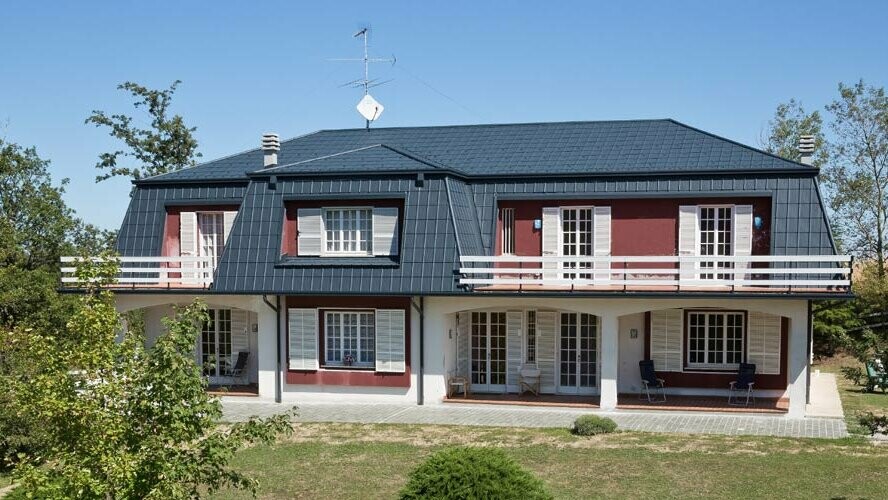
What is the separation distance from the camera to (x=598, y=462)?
16.3 metres

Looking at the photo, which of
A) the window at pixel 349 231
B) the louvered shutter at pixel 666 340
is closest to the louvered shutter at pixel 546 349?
the louvered shutter at pixel 666 340

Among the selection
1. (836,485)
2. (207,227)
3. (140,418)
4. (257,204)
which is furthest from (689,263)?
(140,418)

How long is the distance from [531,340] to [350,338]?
182 inches

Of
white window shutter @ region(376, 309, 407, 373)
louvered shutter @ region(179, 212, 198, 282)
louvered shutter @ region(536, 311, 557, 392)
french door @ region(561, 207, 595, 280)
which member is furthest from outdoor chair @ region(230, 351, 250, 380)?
french door @ region(561, 207, 595, 280)

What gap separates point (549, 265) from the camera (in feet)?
78.3

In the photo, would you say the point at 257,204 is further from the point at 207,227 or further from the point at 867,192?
the point at 867,192

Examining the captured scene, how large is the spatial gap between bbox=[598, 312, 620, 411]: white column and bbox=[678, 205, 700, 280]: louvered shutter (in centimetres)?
247

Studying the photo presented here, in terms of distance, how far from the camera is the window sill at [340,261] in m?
22.6

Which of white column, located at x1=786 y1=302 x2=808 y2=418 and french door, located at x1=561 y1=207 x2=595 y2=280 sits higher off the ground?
french door, located at x1=561 y1=207 x2=595 y2=280

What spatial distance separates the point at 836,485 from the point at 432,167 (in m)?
11.8

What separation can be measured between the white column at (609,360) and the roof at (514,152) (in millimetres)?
3880

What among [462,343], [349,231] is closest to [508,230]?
[462,343]

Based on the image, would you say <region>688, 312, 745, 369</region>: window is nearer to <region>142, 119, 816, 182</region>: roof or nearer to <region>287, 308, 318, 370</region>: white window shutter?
<region>142, 119, 816, 182</region>: roof

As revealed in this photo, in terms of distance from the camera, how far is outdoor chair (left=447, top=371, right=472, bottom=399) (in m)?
23.2
